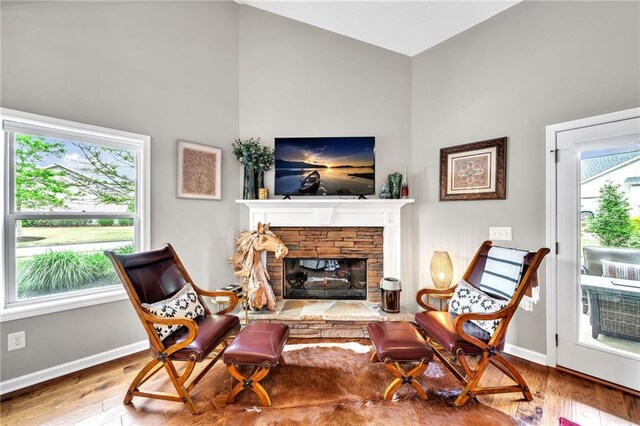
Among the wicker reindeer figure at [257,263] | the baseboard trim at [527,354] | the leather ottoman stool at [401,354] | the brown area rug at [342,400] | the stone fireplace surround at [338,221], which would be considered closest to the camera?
the brown area rug at [342,400]

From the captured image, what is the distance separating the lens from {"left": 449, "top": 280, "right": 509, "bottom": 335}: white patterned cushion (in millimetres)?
1995

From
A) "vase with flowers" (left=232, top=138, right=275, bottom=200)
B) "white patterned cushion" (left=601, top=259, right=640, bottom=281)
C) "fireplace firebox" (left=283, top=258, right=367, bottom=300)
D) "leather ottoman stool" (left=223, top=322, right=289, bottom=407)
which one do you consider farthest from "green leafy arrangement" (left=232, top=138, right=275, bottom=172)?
"white patterned cushion" (left=601, top=259, right=640, bottom=281)

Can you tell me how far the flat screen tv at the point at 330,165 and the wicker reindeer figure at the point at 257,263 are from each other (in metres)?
0.70

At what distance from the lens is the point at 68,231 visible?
2357 mm

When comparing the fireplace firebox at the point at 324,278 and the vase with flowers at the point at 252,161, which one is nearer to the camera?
the vase with flowers at the point at 252,161

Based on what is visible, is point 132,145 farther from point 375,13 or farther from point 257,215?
point 375,13

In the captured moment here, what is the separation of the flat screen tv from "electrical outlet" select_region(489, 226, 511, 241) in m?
1.35

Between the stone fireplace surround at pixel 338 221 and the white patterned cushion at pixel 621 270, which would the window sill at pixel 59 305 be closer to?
the stone fireplace surround at pixel 338 221

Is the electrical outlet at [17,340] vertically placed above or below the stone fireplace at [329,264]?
below

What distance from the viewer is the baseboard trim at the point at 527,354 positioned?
7.95 feet

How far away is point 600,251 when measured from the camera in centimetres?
220

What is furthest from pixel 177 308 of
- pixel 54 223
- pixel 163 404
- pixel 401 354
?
pixel 401 354

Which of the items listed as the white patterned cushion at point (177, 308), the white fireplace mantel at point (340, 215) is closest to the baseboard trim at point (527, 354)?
the white fireplace mantel at point (340, 215)

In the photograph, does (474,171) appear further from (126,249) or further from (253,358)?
(126,249)
